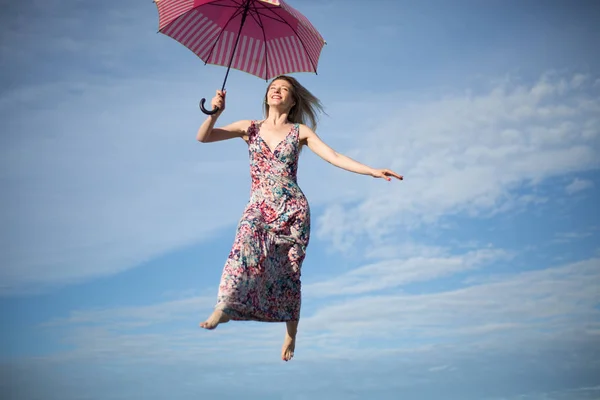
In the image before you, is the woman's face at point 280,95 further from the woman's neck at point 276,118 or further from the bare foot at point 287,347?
the bare foot at point 287,347

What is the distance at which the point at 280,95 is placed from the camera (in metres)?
6.75

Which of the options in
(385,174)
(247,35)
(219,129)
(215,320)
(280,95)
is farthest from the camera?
(247,35)

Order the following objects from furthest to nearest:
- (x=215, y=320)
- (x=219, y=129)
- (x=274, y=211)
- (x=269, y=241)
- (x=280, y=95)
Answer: (x=280, y=95), (x=219, y=129), (x=274, y=211), (x=269, y=241), (x=215, y=320)

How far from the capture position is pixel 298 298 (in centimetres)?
643

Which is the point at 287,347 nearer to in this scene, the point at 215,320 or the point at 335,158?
the point at 215,320

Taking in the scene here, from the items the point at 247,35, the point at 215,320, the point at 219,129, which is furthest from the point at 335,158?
the point at 215,320

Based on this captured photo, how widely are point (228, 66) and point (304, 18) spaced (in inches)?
33.2

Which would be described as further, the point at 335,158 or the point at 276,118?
the point at 276,118

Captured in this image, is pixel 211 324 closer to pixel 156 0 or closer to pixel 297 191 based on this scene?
pixel 297 191

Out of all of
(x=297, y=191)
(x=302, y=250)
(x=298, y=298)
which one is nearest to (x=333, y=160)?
(x=297, y=191)

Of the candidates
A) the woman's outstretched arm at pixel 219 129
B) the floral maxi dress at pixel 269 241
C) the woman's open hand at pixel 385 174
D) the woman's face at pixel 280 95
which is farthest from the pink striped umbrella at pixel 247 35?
the woman's open hand at pixel 385 174

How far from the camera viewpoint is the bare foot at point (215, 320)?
17.7ft

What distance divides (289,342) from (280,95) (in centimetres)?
231

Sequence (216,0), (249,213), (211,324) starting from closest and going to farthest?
(211,324) < (249,213) < (216,0)
